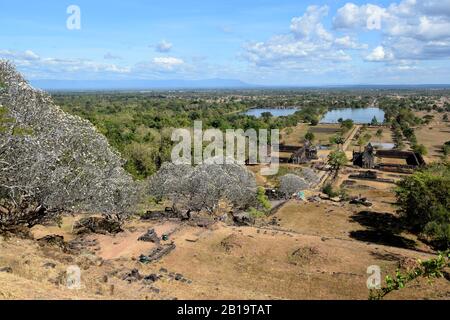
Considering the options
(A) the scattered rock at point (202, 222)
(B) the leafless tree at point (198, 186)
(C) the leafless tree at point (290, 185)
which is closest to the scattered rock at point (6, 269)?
(A) the scattered rock at point (202, 222)

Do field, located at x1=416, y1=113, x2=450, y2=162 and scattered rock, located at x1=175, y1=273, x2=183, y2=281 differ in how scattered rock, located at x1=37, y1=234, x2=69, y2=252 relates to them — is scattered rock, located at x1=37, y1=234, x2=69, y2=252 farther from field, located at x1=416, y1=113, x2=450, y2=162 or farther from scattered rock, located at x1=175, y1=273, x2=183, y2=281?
field, located at x1=416, y1=113, x2=450, y2=162

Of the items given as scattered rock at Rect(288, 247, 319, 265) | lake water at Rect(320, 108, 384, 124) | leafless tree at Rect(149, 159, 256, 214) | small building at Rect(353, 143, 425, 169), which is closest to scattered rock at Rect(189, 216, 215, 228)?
leafless tree at Rect(149, 159, 256, 214)

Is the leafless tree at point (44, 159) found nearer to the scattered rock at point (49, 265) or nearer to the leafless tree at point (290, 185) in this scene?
the scattered rock at point (49, 265)

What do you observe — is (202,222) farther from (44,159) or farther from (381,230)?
(381,230)

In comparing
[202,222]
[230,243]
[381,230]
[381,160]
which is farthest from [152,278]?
[381,160]
